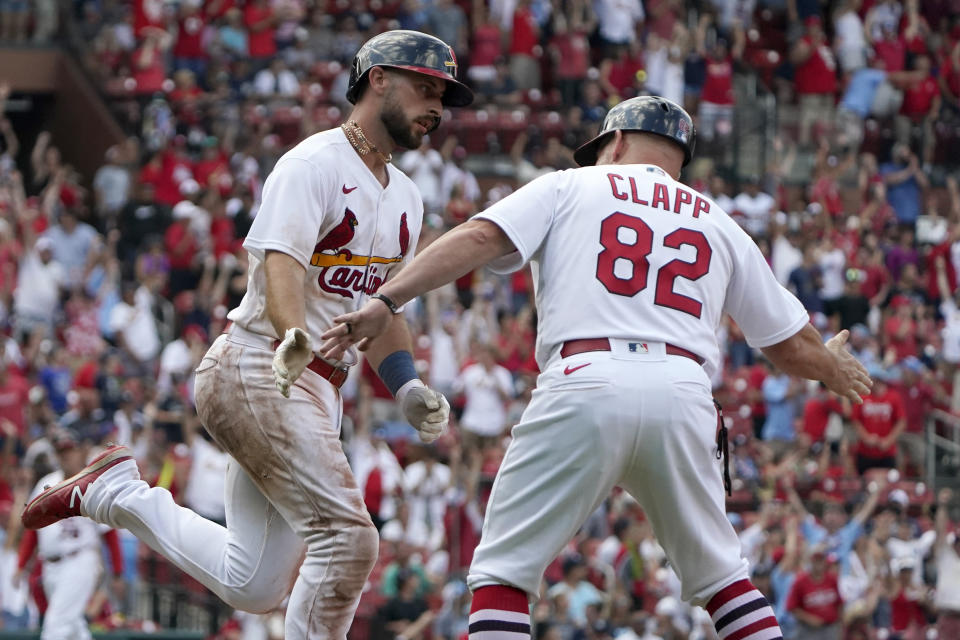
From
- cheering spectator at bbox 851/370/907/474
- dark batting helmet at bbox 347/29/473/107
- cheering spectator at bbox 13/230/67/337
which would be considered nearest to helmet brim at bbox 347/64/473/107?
dark batting helmet at bbox 347/29/473/107

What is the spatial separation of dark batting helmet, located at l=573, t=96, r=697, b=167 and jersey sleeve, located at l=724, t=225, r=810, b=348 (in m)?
0.40

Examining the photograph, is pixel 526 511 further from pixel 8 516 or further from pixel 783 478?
A: pixel 783 478

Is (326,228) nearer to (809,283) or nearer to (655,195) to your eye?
(655,195)

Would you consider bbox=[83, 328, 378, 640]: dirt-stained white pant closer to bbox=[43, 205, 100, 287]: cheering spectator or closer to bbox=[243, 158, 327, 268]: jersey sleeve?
bbox=[243, 158, 327, 268]: jersey sleeve

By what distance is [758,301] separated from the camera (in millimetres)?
6094

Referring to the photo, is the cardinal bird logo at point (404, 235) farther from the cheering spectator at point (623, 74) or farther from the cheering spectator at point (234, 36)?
the cheering spectator at point (623, 74)

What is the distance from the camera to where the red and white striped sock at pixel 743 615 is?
19.1ft

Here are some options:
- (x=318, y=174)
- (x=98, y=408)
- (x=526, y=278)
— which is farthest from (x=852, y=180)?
(x=318, y=174)

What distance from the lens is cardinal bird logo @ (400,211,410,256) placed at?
644cm

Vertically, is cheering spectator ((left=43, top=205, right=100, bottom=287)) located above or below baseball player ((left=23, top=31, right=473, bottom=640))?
below

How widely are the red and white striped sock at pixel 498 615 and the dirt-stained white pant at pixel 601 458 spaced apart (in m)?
0.04

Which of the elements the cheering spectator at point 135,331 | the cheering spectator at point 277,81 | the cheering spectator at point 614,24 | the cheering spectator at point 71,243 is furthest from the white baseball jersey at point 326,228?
the cheering spectator at point 614,24

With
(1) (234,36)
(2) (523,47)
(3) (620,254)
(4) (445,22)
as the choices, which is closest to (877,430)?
(2) (523,47)

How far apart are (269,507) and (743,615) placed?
1.76 m
